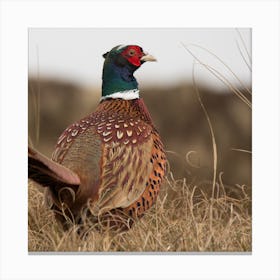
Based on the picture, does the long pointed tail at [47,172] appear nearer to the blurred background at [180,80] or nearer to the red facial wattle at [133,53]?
the blurred background at [180,80]

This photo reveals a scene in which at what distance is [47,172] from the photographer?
157 inches

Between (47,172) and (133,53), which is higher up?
(133,53)

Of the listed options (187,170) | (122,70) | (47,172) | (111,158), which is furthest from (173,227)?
(122,70)

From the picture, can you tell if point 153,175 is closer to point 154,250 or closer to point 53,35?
point 154,250

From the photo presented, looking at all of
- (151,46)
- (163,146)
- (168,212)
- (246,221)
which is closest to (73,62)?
(151,46)

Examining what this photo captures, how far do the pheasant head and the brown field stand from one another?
0.09 metres

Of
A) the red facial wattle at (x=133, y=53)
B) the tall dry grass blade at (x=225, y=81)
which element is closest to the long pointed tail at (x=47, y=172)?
the red facial wattle at (x=133, y=53)

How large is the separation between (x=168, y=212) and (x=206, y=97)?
741 mm

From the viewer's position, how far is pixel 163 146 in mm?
4363

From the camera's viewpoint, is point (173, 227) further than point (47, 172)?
Yes

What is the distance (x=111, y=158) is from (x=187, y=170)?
496 mm

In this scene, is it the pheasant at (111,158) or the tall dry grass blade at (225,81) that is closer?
the pheasant at (111,158)

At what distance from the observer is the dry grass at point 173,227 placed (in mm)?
4203

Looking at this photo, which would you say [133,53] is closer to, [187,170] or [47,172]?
[187,170]
